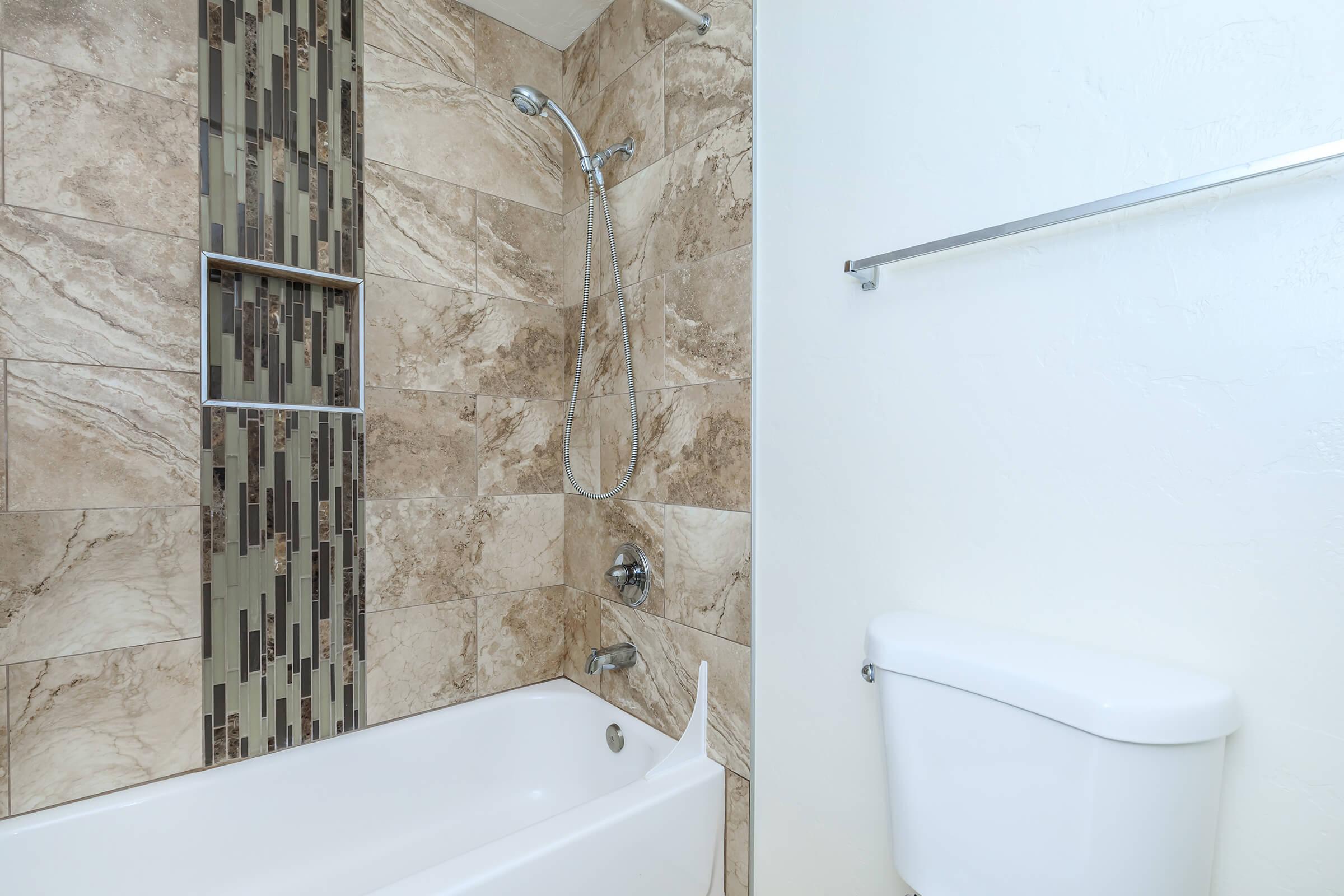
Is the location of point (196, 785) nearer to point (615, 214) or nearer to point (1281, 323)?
point (615, 214)

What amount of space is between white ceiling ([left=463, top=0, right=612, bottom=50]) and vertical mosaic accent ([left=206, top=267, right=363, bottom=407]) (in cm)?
89

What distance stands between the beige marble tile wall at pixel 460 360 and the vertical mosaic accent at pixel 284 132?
0.05 metres

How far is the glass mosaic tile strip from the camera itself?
143cm

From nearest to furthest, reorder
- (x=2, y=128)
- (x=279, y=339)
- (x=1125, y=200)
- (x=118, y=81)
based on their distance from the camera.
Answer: (x=1125, y=200), (x=2, y=128), (x=118, y=81), (x=279, y=339)

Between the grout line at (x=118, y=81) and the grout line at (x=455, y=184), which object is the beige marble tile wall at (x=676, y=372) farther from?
the grout line at (x=118, y=81)

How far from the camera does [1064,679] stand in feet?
2.51

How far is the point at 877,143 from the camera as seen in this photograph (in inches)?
44.0

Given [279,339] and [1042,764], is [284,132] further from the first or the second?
[1042,764]

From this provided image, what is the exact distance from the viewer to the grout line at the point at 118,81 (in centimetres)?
122

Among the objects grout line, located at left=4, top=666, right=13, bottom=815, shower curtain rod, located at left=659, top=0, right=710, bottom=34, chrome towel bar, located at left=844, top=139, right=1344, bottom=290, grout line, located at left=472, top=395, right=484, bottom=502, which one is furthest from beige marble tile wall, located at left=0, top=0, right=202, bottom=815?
chrome towel bar, located at left=844, top=139, right=1344, bottom=290

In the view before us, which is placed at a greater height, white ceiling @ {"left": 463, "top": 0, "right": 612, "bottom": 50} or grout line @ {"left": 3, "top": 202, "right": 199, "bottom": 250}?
white ceiling @ {"left": 463, "top": 0, "right": 612, "bottom": 50}

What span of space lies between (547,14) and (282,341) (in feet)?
3.81

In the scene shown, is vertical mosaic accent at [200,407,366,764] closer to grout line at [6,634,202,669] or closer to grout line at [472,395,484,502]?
grout line at [6,634,202,669]

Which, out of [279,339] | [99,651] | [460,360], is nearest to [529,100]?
[460,360]
